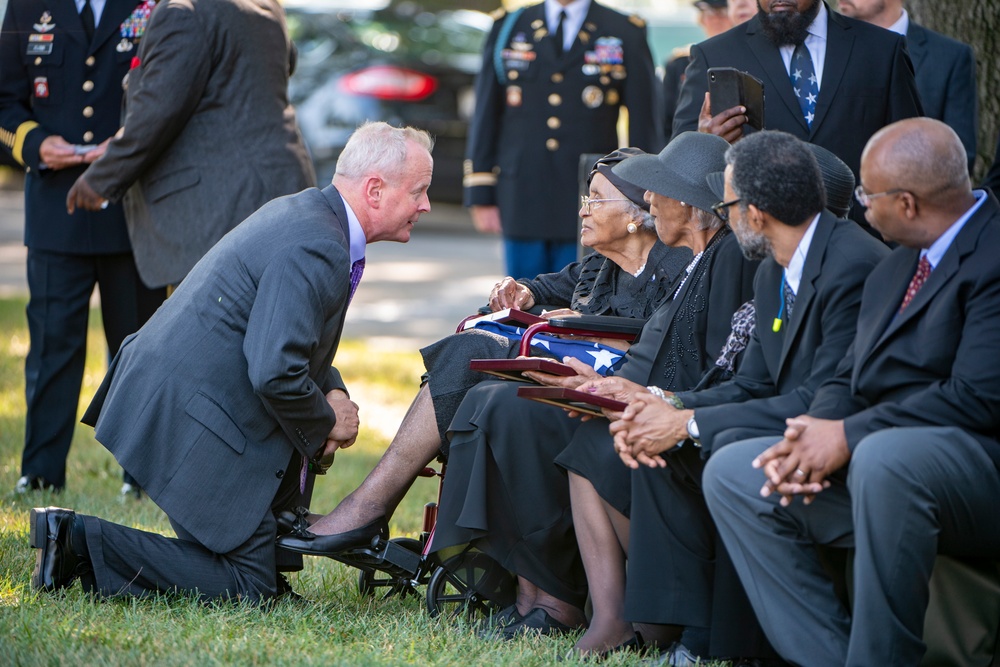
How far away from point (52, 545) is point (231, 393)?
708 millimetres

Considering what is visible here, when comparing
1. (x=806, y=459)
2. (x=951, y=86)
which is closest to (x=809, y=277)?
(x=806, y=459)

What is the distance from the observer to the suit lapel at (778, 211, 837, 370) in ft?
12.2

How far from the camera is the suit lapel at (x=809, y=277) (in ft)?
12.2

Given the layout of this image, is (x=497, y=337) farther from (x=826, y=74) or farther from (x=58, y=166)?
(x=58, y=166)

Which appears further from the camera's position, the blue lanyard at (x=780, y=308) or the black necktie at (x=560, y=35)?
the black necktie at (x=560, y=35)

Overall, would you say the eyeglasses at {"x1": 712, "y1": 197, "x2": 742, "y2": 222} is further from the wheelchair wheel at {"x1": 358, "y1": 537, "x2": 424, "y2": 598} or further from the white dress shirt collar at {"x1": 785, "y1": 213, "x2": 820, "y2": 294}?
the wheelchair wheel at {"x1": 358, "y1": 537, "x2": 424, "y2": 598}

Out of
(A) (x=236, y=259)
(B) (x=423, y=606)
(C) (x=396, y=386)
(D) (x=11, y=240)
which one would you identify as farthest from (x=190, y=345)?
(D) (x=11, y=240)

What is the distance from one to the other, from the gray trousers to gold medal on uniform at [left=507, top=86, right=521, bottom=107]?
434 centimetres

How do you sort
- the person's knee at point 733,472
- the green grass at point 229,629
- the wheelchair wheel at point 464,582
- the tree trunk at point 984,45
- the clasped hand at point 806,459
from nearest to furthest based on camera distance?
the clasped hand at point 806,459, the person's knee at point 733,472, the green grass at point 229,629, the wheelchair wheel at point 464,582, the tree trunk at point 984,45

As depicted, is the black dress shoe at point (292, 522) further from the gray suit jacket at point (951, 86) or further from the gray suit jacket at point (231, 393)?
the gray suit jacket at point (951, 86)

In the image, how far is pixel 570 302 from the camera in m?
5.29

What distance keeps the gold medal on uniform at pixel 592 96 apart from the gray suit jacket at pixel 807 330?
147 inches

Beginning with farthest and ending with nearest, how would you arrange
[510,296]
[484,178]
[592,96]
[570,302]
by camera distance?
[484,178] < [592,96] < [570,302] < [510,296]

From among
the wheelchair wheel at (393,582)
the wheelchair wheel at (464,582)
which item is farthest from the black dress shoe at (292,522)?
the wheelchair wheel at (464,582)
